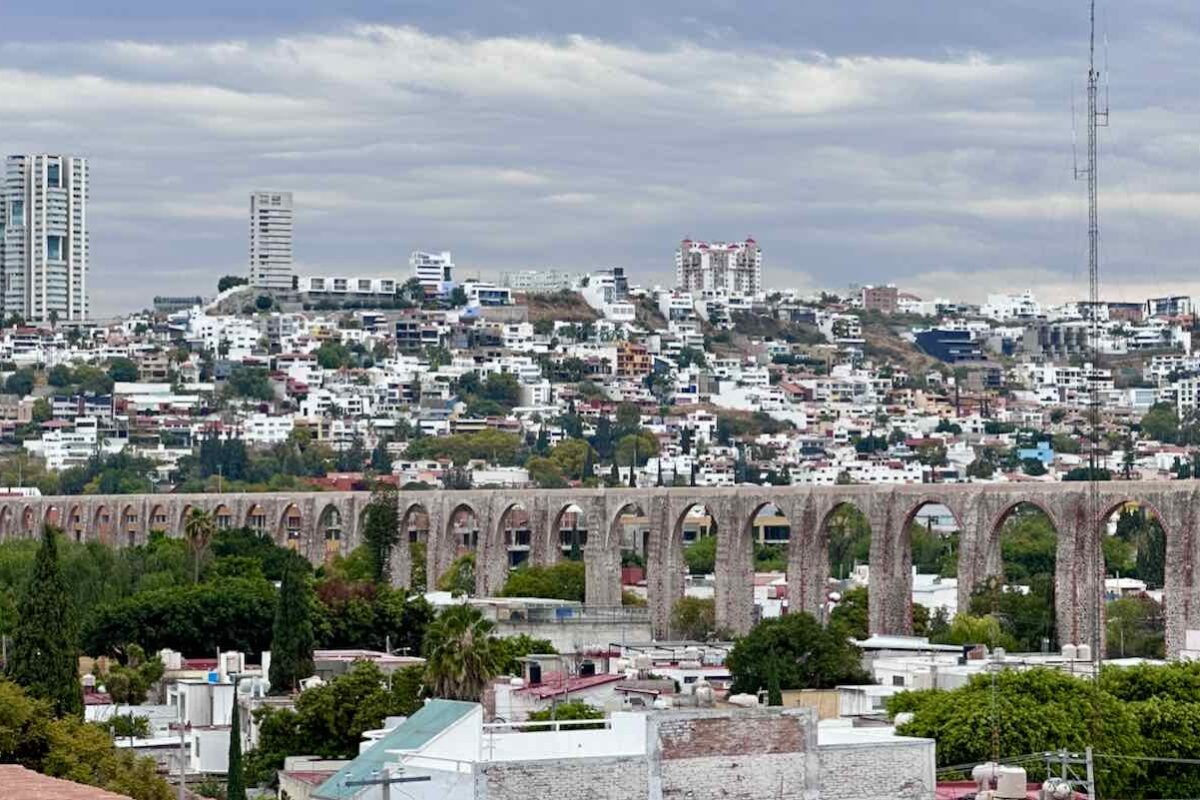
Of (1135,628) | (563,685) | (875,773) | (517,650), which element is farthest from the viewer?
(1135,628)

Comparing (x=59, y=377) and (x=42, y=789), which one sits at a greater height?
(x=59, y=377)

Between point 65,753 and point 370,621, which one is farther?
point 370,621

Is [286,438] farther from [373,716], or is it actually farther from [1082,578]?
[373,716]

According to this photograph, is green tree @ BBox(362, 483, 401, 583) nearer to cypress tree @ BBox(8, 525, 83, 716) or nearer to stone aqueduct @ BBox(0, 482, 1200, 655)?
stone aqueduct @ BBox(0, 482, 1200, 655)

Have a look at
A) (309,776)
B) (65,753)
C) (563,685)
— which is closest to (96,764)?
(65,753)

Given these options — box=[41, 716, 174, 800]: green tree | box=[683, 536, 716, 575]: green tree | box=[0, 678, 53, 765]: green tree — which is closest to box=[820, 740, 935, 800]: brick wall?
box=[41, 716, 174, 800]: green tree

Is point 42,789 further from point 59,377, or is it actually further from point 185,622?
point 59,377

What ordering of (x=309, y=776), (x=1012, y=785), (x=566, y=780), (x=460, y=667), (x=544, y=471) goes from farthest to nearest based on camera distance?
(x=544, y=471) → (x=460, y=667) → (x=309, y=776) → (x=1012, y=785) → (x=566, y=780)
